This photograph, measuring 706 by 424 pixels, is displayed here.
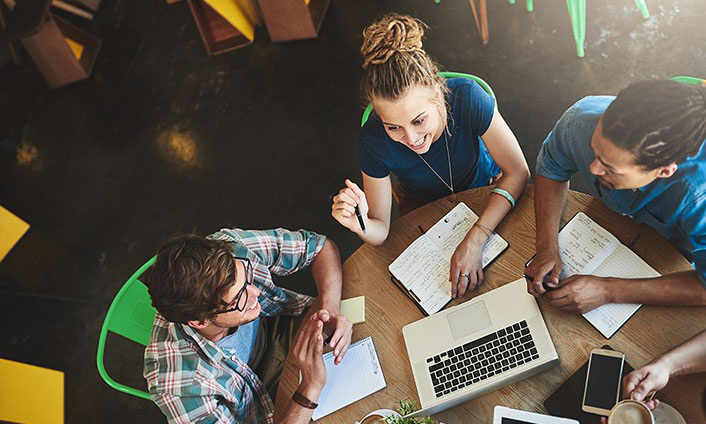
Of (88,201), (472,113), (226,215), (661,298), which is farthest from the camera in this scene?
(88,201)

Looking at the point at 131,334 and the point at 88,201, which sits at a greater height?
the point at 131,334

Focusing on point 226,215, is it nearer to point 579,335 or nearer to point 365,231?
point 365,231

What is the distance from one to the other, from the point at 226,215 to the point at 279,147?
520 millimetres

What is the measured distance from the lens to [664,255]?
5.36 ft

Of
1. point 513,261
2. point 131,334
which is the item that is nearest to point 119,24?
point 131,334

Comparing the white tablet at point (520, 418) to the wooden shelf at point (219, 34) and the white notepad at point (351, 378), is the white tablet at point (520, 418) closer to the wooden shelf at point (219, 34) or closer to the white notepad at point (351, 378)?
the white notepad at point (351, 378)

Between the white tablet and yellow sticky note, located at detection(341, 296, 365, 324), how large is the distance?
0.51 meters

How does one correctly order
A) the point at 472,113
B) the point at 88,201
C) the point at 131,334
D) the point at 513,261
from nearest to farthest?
the point at 513,261, the point at 472,113, the point at 131,334, the point at 88,201

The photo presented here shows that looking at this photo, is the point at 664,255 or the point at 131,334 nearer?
the point at 664,255

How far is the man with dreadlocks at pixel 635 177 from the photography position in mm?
1295

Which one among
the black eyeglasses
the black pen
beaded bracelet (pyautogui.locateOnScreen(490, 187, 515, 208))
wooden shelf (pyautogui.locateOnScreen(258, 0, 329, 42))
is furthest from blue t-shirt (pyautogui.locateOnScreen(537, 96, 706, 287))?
wooden shelf (pyautogui.locateOnScreen(258, 0, 329, 42))

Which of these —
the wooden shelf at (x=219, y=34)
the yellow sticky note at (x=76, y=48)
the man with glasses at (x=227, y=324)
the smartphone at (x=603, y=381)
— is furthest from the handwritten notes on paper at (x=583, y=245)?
the yellow sticky note at (x=76, y=48)

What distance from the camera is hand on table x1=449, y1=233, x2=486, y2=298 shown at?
1728 millimetres

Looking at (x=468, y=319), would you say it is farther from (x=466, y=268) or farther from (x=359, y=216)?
(x=359, y=216)
